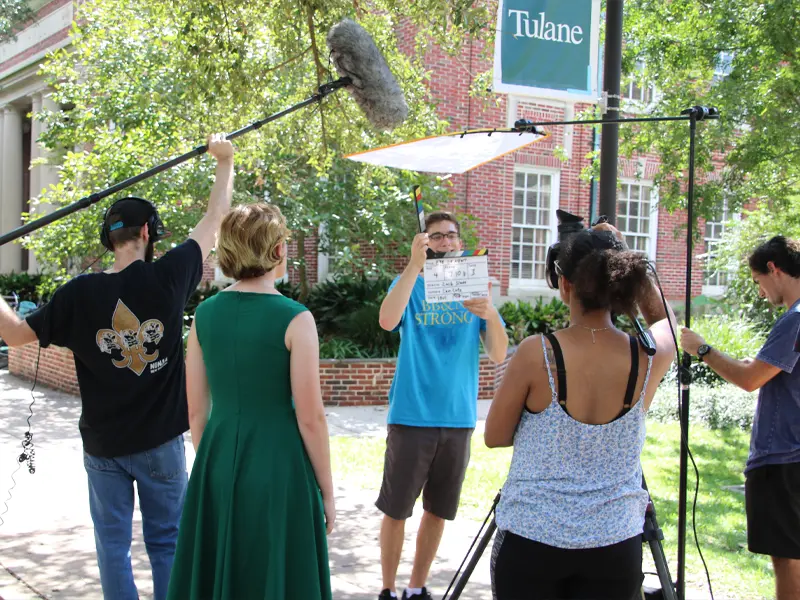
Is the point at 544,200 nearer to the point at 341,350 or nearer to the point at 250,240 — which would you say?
the point at 341,350

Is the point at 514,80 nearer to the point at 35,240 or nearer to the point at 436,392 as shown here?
the point at 436,392

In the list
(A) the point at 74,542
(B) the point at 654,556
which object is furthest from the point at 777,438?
(A) the point at 74,542

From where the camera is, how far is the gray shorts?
4.05 meters

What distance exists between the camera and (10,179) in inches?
990

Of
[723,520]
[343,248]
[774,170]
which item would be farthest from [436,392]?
[343,248]

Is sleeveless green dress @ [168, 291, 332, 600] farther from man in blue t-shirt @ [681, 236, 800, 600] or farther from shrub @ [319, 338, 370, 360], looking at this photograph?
shrub @ [319, 338, 370, 360]

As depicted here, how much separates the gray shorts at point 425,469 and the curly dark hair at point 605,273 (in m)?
1.75

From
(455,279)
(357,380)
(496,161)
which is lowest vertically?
(357,380)

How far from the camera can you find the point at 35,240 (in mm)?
11719

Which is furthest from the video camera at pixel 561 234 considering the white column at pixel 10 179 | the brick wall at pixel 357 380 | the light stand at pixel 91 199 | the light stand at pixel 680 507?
the white column at pixel 10 179

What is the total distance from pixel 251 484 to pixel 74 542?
3.10 m

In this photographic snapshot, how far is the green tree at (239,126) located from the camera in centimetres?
853

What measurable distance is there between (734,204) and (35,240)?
9.67 m

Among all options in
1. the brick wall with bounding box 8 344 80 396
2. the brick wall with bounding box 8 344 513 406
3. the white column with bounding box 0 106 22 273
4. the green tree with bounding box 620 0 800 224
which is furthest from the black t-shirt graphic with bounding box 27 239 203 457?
the white column with bounding box 0 106 22 273
